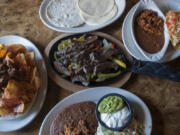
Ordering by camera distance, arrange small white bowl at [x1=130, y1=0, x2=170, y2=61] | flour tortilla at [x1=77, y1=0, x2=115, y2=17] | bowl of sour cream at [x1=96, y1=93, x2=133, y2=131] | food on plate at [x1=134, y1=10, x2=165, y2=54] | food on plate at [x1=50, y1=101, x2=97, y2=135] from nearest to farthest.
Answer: bowl of sour cream at [x1=96, y1=93, x2=133, y2=131], food on plate at [x1=50, y1=101, x2=97, y2=135], small white bowl at [x1=130, y1=0, x2=170, y2=61], food on plate at [x1=134, y1=10, x2=165, y2=54], flour tortilla at [x1=77, y1=0, x2=115, y2=17]

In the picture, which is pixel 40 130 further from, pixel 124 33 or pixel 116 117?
pixel 124 33

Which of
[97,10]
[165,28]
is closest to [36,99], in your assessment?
[97,10]

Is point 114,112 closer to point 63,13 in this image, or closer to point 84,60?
point 84,60

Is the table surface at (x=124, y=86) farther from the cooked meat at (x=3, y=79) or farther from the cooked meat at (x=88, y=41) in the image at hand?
the cooked meat at (x=3, y=79)

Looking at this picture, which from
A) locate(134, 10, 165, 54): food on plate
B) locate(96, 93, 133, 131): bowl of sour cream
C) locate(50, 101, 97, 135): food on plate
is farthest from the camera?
locate(134, 10, 165, 54): food on plate

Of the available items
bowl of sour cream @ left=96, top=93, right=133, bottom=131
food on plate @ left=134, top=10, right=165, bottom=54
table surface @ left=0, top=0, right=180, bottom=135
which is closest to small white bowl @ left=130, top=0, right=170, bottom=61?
food on plate @ left=134, top=10, right=165, bottom=54

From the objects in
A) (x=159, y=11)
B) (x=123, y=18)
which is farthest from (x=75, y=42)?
(x=159, y=11)

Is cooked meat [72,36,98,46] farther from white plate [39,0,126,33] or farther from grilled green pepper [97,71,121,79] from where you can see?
grilled green pepper [97,71,121,79]
